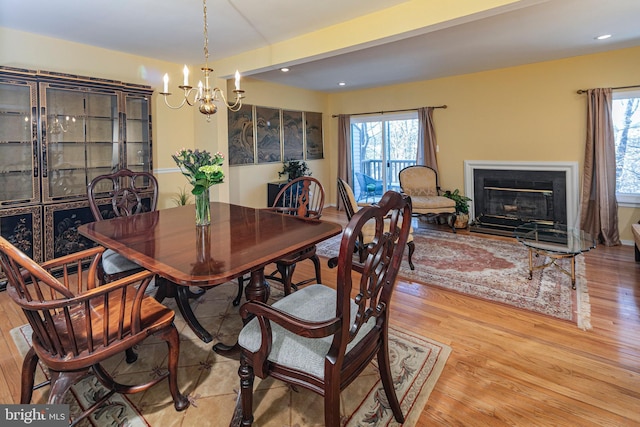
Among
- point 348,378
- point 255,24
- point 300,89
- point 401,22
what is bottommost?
point 348,378

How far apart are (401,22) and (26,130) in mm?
3602

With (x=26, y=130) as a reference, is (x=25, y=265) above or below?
below

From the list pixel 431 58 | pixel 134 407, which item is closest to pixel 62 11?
pixel 134 407

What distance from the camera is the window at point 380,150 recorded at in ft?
21.0

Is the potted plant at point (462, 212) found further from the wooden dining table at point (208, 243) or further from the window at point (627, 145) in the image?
the wooden dining table at point (208, 243)

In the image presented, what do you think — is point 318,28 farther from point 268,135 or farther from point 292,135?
point 292,135

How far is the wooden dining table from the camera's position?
1.42 metres

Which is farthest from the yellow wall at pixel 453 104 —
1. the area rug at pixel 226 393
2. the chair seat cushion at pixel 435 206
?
the area rug at pixel 226 393

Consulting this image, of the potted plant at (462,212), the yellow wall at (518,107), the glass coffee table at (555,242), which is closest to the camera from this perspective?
the glass coffee table at (555,242)

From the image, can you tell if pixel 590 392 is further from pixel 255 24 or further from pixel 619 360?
pixel 255 24

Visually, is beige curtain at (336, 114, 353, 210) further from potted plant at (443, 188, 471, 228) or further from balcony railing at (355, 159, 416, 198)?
potted plant at (443, 188, 471, 228)

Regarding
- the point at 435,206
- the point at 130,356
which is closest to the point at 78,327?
the point at 130,356

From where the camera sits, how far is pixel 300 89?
21.2ft

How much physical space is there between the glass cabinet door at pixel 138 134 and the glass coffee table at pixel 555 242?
166 inches
